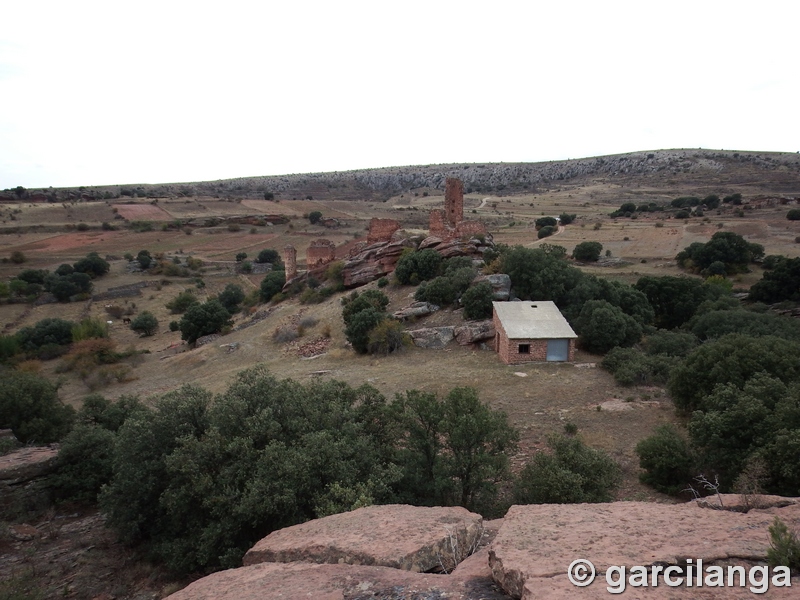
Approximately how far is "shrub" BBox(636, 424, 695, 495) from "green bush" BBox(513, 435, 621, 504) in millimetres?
A: 1778

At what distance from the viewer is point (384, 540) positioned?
17.3 ft

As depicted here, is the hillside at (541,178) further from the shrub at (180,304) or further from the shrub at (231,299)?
the shrub at (231,299)

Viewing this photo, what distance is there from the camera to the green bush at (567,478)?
8070mm

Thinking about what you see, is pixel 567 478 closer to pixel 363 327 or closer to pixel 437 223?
pixel 363 327

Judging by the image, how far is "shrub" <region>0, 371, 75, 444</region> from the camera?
1473cm

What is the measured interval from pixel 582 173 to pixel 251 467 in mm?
126512

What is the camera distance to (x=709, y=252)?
125 feet

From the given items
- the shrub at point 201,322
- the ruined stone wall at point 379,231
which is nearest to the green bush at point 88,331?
the shrub at point 201,322

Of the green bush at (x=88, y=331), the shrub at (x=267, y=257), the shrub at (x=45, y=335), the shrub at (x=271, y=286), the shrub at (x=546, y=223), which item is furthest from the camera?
the shrub at (x=546, y=223)

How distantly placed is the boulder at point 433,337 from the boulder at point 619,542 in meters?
17.0

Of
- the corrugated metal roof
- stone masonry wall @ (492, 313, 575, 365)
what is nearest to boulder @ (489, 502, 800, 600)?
stone masonry wall @ (492, 313, 575, 365)

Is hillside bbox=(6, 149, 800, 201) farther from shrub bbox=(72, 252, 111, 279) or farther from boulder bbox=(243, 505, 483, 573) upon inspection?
boulder bbox=(243, 505, 483, 573)

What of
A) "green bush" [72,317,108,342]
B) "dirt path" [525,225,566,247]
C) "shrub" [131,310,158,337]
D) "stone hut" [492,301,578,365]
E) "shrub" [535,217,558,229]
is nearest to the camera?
"stone hut" [492,301,578,365]

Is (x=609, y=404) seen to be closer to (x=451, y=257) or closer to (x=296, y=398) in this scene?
(x=296, y=398)
